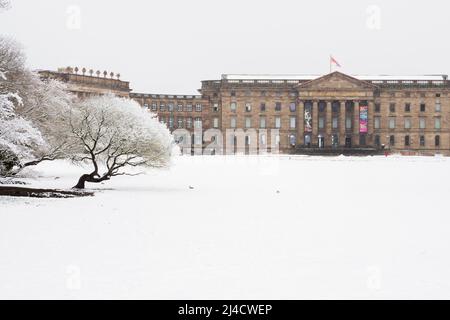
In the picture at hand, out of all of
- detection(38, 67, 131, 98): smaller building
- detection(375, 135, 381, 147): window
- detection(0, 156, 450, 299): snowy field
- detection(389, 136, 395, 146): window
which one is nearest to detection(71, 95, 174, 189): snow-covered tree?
detection(0, 156, 450, 299): snowy field

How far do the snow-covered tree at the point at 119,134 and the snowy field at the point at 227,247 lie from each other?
5.66 meters

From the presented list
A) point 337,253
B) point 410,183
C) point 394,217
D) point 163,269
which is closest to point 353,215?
point 394,217

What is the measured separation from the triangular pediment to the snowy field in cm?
7833

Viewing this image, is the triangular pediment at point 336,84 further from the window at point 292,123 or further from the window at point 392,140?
the window at point 392,140

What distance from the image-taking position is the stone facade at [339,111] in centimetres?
10144

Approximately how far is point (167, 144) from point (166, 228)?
15463mm

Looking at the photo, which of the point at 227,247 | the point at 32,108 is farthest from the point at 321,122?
the point at 227,247

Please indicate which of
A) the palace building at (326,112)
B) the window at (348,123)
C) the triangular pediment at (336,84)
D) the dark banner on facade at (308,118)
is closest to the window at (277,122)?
the palace building at (326,112)

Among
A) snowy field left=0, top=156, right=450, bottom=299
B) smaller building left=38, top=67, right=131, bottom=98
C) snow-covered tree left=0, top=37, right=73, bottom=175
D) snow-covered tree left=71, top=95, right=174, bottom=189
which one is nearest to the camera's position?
snowy field left=0, top=156, right=450, bottom=299

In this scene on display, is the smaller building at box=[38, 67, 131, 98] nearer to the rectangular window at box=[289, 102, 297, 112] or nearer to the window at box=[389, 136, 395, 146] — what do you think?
the rectangular window at box=[289, 102, 297, 112]

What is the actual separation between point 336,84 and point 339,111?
496cm

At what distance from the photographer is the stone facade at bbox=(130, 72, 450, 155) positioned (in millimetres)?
101438

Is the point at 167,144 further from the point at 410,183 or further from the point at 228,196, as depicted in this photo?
the point at 410,183
